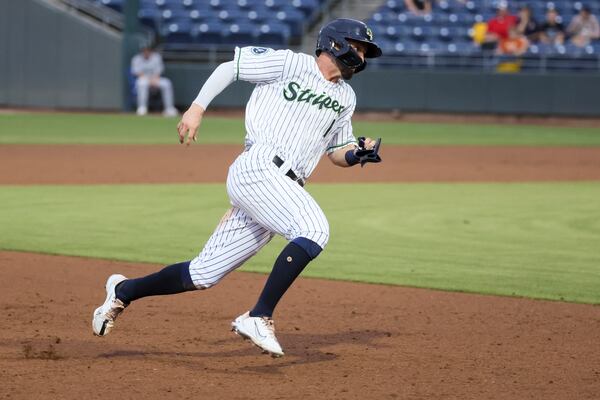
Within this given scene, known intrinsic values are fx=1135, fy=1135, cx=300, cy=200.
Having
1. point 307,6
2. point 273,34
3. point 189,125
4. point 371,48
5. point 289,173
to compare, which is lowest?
point 273,34

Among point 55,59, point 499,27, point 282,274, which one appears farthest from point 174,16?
point 282,274

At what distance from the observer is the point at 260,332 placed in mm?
5094

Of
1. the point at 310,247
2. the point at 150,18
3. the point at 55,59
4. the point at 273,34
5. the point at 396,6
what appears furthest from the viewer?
the point at 150,18

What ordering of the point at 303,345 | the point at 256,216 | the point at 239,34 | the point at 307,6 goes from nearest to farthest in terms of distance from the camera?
1. the point at 256,216
2. the point at 303,345
3. the point at 239,34
4. the point at 307,6

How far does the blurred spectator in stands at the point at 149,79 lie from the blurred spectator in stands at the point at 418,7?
18.9ft

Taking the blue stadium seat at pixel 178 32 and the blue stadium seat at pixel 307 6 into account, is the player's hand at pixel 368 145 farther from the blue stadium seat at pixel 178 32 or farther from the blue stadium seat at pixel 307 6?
the blue stadium seat at pixel 307 6

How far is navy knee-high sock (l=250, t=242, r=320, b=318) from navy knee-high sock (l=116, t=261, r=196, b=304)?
41 centimetres

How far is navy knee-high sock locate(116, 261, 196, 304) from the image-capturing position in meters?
5.40

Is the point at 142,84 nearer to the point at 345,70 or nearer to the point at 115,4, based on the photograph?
the point at 115,4

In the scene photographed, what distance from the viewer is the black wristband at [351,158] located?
5570 mm

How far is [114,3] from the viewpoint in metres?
28.0

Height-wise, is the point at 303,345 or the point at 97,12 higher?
the point at 303,345

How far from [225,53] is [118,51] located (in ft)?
A: 8.09

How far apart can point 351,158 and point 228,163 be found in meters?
10.6
